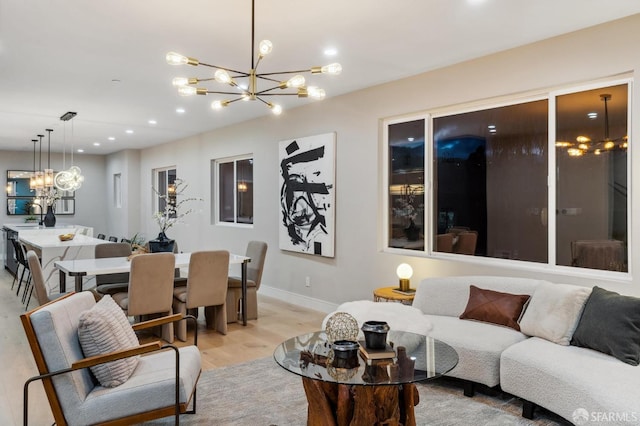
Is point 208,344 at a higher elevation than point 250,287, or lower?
lower

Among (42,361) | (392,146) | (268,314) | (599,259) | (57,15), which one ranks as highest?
(57,15)

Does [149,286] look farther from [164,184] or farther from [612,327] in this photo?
[164,184]

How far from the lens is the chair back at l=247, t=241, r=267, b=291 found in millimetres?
5672

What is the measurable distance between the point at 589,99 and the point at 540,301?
1.68m

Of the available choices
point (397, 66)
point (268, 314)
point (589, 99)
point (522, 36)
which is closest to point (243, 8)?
point (397, 66)

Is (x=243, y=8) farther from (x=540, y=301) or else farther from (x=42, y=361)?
(x=540, y=301)

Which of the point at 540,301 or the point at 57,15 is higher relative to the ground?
the point at 57,15

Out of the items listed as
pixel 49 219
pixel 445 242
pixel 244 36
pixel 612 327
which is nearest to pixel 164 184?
pixel 49 219

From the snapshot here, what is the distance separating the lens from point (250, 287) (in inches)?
219

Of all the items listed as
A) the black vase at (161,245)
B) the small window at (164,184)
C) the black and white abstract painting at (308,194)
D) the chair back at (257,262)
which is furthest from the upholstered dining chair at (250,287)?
the small window at (164,184)

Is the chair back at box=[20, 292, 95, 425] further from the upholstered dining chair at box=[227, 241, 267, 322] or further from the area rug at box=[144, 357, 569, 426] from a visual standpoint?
the upholstered dining chair at box=[227, 241, 267, 322]

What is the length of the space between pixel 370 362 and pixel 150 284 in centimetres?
275

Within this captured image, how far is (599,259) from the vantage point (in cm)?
362

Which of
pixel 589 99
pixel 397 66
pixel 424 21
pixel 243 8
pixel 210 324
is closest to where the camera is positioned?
pixel 243 8
